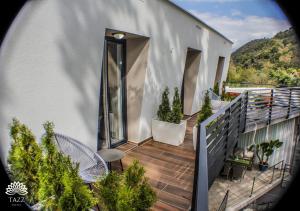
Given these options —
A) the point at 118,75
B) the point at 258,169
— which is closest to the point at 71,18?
the point at 118,75

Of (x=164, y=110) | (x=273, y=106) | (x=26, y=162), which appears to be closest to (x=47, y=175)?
(x=26, y=162)

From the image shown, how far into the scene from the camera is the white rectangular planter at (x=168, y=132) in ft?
15.3

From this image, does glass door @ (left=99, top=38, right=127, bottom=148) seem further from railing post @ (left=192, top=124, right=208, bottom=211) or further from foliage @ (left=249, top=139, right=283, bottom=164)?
foliage @ (left=249, top=139, right=283, bottom=164)

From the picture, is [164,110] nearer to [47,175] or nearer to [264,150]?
[47,175]

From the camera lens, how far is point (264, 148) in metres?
6.85

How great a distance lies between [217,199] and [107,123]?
367 centimetres

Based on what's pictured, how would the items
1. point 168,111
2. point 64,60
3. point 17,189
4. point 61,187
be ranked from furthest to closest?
point 168,111
point 64,60
point 17,189
point 61,187

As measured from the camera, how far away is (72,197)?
1.49 metres

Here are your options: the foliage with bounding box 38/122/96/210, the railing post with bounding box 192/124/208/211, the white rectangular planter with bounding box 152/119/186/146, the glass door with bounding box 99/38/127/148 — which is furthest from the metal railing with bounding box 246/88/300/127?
the foliage with bounding box 38/122/96/210

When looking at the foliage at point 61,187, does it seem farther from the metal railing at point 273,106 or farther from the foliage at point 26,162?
the metal railing at point 273,106

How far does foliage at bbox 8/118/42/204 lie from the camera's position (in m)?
1.85

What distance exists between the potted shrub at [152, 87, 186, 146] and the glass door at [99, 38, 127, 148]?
825mm

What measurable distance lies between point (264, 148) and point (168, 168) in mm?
4861

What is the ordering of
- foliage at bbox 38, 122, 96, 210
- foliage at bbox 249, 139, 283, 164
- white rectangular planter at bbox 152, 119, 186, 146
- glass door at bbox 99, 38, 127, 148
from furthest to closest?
foliage at bbox 249, 139, 283, 164 → white rectangular planter at bbox 152, 119, 186, 146 → glass door at bbox 99, 38, 127, 148 → foliage at bbox 38, 122, 96, 210
